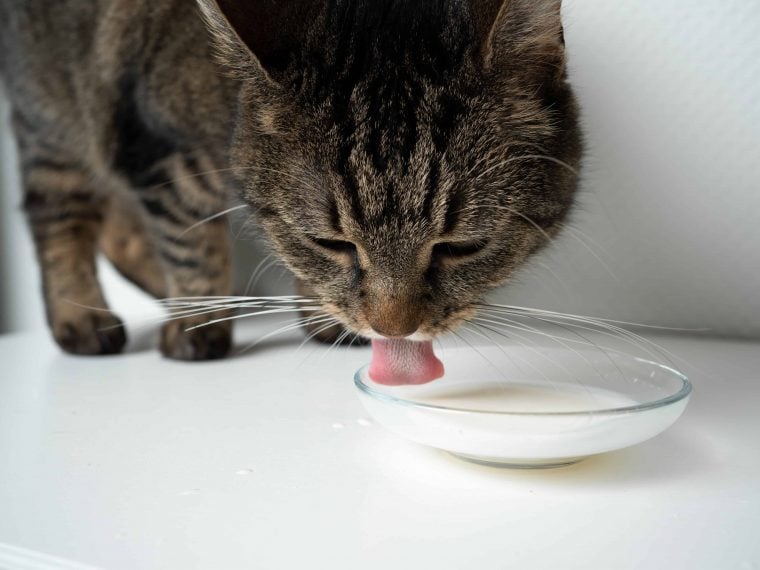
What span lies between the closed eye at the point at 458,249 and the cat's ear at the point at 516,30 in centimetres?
21

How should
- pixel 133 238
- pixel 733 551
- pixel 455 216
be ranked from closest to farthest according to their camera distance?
pixel 733 551 < pixel 455 216 < pixel 133 238

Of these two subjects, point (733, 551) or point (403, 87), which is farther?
point (403, 87)

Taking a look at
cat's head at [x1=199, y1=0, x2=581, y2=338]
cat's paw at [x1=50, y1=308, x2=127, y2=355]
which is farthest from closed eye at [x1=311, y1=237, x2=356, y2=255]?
cat's paw at [x1=50, y1=308, x2=127, y2=355]

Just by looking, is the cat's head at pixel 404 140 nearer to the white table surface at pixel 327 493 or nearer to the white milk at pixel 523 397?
the white milk at pixel 523 397

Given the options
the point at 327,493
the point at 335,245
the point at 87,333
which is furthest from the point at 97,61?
the point at 327,493

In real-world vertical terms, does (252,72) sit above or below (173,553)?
above

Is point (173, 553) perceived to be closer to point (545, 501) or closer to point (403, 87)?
point (545, 501)

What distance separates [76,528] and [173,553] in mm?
114

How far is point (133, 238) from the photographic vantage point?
5.96 feet

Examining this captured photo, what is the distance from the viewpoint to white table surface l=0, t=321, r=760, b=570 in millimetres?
668

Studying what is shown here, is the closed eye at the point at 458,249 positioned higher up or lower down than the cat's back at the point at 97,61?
lower down

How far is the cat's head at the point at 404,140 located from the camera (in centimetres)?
90

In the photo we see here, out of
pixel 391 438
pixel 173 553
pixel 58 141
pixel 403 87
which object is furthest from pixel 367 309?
pixel 58 141

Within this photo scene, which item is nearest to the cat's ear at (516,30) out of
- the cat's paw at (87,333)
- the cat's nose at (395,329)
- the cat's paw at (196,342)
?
the cat's nose at (395,329)
